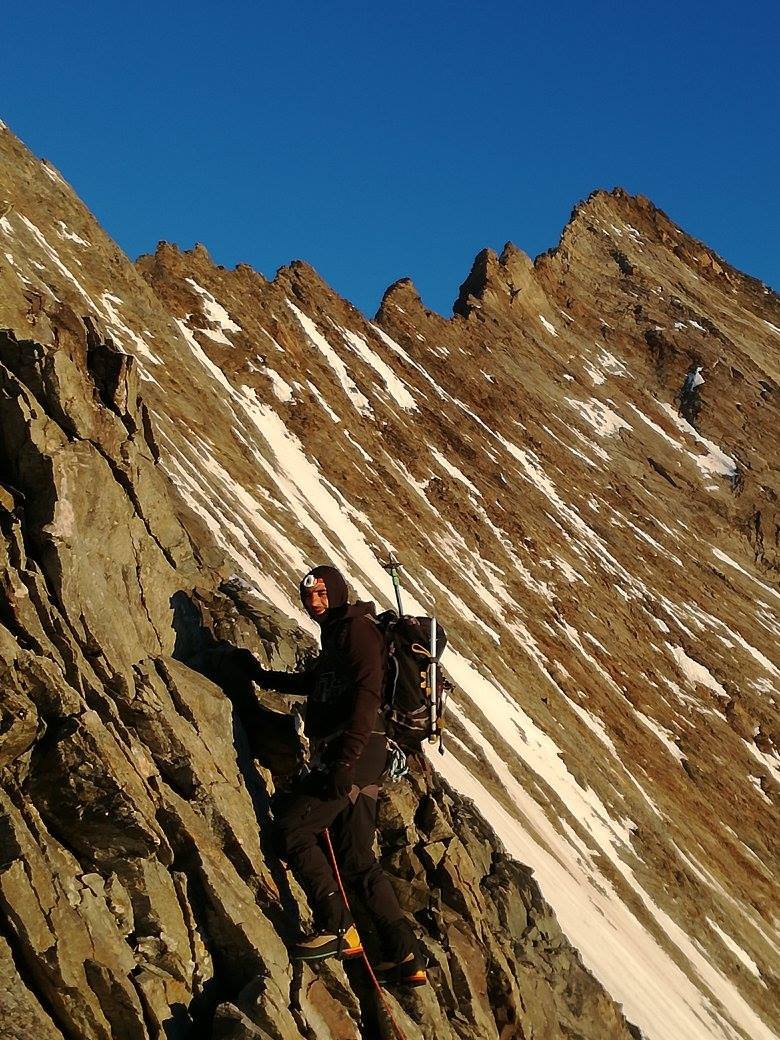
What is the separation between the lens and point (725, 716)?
40719 millimetres

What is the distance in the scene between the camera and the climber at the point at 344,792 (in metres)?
8.61

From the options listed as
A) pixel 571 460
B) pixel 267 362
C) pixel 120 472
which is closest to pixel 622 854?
pixel 120 472

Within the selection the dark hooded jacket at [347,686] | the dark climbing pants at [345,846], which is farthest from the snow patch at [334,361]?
the dark climbing pants at [345,846]

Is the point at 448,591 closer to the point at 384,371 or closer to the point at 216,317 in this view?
the point at 216,317

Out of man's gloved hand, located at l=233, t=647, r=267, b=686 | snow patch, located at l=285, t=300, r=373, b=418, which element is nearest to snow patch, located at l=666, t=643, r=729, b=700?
snow patch, located at l=285, t=300, r=373, b=418

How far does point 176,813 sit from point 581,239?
3566 inches

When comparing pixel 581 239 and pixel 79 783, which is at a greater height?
pixel 581 239

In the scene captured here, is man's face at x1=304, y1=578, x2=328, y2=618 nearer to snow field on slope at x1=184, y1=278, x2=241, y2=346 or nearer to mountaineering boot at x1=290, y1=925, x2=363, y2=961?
mountaineering boot at x1=290, y1=925, x2=363, y2=961

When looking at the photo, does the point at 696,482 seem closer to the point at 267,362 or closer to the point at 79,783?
the point at 267,362

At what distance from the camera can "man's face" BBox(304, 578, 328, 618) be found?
9320 mm

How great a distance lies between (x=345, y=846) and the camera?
897 centimetres

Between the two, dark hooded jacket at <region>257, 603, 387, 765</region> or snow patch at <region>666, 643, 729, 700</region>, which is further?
snow patch at <region>666, 643, 729, 700</region>

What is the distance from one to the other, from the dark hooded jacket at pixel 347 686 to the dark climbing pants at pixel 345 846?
38 cm

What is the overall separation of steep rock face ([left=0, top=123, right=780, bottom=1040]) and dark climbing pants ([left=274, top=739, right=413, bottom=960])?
0.40 m
